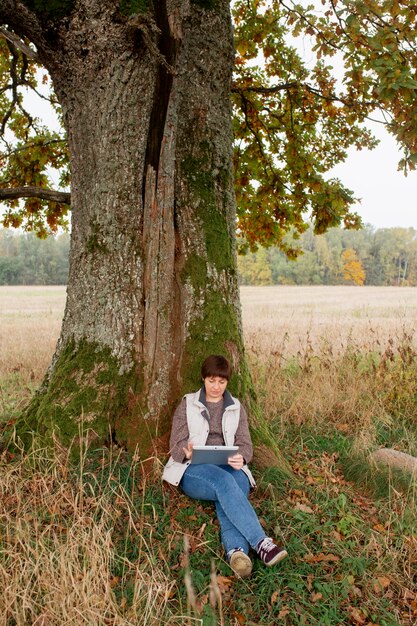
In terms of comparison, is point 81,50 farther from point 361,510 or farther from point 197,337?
point 361,510

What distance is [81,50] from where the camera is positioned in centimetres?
435

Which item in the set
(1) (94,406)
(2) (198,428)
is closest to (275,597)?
(2) (198,428)

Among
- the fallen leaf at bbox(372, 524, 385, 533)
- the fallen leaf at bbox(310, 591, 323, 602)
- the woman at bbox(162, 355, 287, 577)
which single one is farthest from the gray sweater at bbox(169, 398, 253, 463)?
the fallen leaf at bbox(310, 591, 323, 602)

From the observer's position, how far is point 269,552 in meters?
3.35

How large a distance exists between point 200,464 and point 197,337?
102 centimetres

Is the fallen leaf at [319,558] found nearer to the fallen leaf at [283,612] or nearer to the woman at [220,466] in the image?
the woman at [220,466]

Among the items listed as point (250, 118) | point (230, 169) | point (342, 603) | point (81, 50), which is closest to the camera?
point (342, 603)

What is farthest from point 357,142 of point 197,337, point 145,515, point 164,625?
point 164,625

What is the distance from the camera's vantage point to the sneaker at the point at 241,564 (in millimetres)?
3299

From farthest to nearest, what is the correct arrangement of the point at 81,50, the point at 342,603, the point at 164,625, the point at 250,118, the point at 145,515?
the point at 250,118 → the point at 81,50 → the point at 145,515 → the point at 342,603 → the point at 164,625

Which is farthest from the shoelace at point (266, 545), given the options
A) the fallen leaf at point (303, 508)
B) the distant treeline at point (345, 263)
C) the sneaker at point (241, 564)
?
the distant treeline at point (345, 263)

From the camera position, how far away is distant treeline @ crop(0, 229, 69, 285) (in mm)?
81062

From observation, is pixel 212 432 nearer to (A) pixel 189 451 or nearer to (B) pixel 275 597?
(A) pixel 189 451

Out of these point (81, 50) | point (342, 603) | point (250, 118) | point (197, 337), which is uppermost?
point (250, 118)
